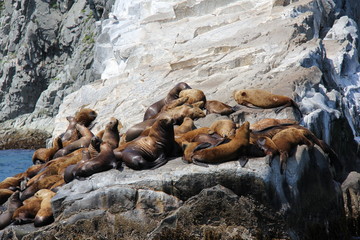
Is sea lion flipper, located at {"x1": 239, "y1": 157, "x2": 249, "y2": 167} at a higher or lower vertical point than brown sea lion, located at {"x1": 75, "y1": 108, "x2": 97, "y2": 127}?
higher

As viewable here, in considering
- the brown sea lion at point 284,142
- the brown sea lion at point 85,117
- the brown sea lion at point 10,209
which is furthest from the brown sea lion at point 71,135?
the brown sea lion at point 284,142

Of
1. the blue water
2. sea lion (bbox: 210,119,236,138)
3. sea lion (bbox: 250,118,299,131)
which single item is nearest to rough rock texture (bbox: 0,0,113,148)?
the blue water

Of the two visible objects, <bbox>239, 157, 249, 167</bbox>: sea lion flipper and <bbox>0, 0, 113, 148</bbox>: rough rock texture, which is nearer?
<bbox>239, 157, 249, 167</bbox>: sea lion flipper

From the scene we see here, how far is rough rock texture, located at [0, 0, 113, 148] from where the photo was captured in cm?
2628

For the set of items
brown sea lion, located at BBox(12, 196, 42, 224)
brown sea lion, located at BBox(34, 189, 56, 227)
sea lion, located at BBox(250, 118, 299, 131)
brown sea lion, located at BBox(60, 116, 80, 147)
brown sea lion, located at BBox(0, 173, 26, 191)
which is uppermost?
sea lion, located at BBox(250, 118, 299, 131)

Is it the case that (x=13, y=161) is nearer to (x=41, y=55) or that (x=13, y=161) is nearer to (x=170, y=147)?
(x=41, y=55)

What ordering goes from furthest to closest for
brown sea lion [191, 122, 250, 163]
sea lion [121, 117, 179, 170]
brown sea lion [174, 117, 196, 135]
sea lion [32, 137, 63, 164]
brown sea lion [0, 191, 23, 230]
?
sea lion [32, 137, 63, 164], brown sea lion [174, 117, 196, 135], brown sea lion [0, 191, 23, 230], sea lion [121, 117, 179, 170], brown sea lion [191, 122, 250, 163]

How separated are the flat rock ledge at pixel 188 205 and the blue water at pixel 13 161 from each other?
8253 mm

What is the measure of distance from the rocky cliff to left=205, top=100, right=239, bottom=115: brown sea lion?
0.22 m

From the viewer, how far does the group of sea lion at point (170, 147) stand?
23.2 feet

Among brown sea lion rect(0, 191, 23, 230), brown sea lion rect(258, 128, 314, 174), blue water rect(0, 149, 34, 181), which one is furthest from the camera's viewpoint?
blue water rect(0, 149, 34, 181)

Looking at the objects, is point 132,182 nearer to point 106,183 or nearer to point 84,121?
point 106,183

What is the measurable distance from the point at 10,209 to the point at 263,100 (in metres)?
4.08

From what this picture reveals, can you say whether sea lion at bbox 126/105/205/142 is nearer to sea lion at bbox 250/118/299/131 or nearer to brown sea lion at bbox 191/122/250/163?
sea lion at bbox 250/118/299/131
